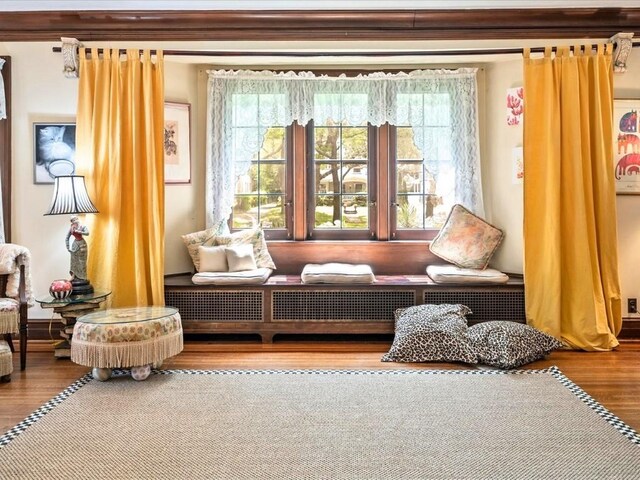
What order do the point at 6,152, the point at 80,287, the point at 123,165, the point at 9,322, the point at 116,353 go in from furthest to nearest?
the point at 6,152, the point at 123,165, the point at 80,287, the point at 9,322, the point at 116,353

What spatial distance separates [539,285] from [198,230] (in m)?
3.09

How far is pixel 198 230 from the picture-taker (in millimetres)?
5484

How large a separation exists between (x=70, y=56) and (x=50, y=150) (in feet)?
2.66

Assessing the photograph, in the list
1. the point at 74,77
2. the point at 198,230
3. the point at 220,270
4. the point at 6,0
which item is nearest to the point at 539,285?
the point at 220,270

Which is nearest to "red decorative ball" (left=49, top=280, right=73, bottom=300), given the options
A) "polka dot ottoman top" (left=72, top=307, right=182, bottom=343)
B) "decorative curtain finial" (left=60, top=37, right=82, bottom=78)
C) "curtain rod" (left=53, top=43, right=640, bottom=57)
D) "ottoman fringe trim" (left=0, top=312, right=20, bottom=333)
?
"ottoman fringe trim" (left=0, top=312, right=20, bottom=333)

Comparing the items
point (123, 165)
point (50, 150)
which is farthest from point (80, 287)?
point (50, 150)

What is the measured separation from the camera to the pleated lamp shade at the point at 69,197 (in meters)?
4.30

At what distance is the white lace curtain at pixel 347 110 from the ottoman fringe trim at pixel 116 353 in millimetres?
1890

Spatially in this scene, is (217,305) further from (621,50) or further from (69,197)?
(621,50)

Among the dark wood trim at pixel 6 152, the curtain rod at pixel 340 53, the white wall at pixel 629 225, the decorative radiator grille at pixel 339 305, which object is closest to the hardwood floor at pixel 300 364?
the decorative radiator grille at pixel 339 305

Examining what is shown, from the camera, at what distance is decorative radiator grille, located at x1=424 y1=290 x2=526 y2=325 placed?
4805mm

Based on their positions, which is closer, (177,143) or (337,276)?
(337,276)

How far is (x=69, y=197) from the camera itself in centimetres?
433

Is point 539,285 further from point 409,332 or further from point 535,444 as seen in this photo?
point 535,444
